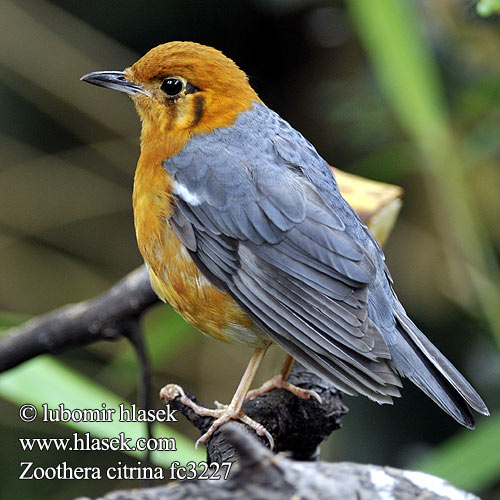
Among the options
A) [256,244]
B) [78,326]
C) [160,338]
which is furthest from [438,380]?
[160,338]

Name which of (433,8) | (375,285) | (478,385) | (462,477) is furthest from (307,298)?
(433,8)

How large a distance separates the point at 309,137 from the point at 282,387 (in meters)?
2.91

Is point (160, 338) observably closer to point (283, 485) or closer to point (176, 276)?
point (176, 276)

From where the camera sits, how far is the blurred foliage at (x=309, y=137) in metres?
3.93

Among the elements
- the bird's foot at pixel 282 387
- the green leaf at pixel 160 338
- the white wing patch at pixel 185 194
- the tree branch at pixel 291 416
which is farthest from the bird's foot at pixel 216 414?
the green leaf at pixel 160 338

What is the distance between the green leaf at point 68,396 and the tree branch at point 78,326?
0.60 feet

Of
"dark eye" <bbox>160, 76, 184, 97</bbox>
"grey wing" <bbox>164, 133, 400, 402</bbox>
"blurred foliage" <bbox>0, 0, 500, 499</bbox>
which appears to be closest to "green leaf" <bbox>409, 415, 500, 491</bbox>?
"blurred foliage" <bbox>0, 0, 500, 499</bbox>

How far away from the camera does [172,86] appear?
10.00 feet

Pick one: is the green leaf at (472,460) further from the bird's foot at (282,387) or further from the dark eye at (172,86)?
the dark eye at (172,86)

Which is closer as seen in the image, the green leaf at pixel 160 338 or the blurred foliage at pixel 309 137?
the green leaf at pixel 160 338

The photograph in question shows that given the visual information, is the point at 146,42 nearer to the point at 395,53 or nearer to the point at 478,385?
the point at 395,53

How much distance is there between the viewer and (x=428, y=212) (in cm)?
504

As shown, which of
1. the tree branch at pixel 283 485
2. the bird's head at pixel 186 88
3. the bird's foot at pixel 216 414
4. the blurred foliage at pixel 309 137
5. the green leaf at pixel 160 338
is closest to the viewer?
the tree branch at pixel 283 485

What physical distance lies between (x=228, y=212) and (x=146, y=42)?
2872mm
